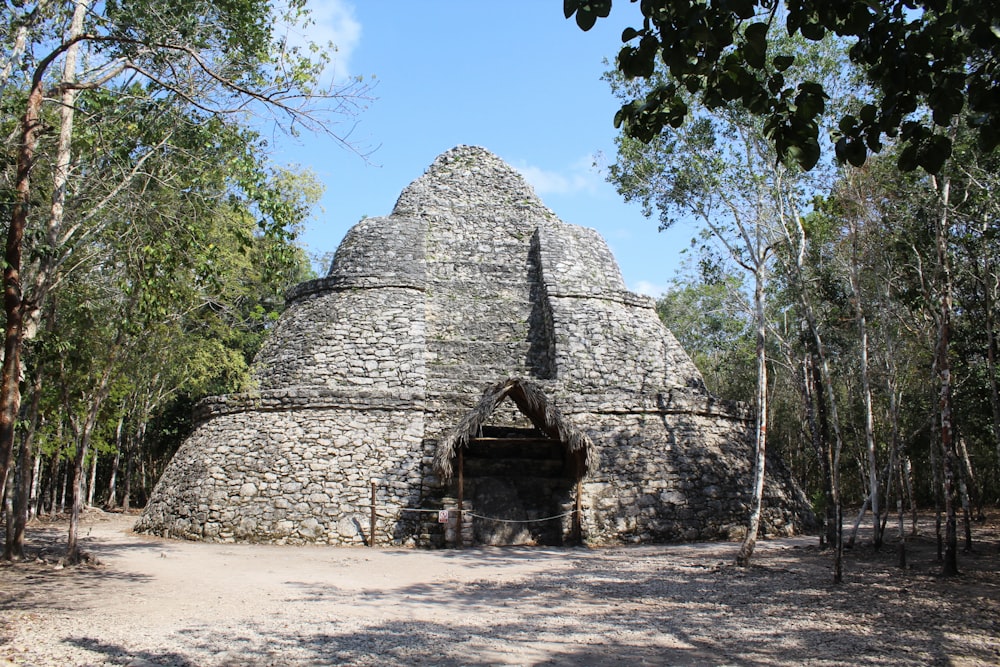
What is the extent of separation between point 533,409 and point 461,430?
3.86ft

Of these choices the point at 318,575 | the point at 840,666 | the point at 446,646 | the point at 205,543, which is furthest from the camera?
the point at 205,543

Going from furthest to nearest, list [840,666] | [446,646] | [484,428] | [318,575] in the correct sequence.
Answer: [484,428], [318,575], [446,646], [840,666]

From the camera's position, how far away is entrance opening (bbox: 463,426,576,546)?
441 inches

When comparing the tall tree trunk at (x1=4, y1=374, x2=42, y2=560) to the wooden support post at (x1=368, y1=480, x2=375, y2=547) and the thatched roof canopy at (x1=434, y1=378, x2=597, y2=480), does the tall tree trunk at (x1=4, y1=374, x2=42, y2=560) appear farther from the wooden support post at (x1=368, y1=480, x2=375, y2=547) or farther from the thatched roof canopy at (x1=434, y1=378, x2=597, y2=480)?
the thatched roof canopy at (x1=434, y1=378, x2=597, y2=480)

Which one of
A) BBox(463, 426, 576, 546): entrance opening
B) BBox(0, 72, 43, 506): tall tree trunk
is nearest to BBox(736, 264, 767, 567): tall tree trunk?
BBox(463, 426, 576, 546): entrance opening

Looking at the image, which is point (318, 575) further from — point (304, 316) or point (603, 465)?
point (304, 316)

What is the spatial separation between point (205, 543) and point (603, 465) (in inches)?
245

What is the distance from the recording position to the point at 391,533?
432 inches

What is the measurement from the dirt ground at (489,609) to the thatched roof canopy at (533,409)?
1.40 m

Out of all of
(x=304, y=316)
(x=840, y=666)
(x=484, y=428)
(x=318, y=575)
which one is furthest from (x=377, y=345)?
(x=840, y=666)

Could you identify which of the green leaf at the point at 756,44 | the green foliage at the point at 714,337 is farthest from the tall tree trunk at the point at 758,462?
the green foliage at the point at 714,337

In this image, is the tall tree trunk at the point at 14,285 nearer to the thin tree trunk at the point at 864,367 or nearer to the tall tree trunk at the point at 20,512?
the tall tree trunk at the point at 20,512

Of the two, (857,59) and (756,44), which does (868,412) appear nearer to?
(857,59)

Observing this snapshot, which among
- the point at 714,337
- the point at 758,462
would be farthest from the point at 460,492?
the point at 714,337
